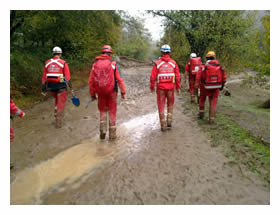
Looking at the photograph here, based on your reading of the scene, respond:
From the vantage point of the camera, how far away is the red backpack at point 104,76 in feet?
16.7

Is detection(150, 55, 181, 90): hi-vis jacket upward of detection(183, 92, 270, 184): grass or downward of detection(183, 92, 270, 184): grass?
upward

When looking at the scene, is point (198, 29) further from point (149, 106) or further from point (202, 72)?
point (202, 72)

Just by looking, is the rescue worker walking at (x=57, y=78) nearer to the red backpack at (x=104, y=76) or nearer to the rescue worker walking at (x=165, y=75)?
the red backpack at (x=104, y=76)

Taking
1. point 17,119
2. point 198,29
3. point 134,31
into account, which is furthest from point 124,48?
point 17,119

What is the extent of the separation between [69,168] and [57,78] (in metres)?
3.07

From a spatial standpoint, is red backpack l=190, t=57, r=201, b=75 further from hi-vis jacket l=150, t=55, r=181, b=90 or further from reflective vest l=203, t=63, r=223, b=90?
hi-vis jacket l=150, t=55, r=181, b=90

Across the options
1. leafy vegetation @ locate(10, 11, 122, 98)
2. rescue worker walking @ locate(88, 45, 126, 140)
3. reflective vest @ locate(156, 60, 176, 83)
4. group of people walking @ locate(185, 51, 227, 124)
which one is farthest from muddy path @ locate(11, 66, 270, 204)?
leafy vegetation @ locate(10, 11, 122, 98)

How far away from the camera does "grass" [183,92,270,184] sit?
4.34m

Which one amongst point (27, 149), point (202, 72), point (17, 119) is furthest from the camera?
point (17, 119)

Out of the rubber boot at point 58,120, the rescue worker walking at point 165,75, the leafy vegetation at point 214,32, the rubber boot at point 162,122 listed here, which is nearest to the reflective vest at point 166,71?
the rescue worker walking at point 165,75

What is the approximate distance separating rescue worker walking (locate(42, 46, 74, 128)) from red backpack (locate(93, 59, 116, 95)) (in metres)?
1.79

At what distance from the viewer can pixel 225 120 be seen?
7.11 meters

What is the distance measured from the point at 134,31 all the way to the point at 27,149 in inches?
612

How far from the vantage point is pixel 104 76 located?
201 inches
